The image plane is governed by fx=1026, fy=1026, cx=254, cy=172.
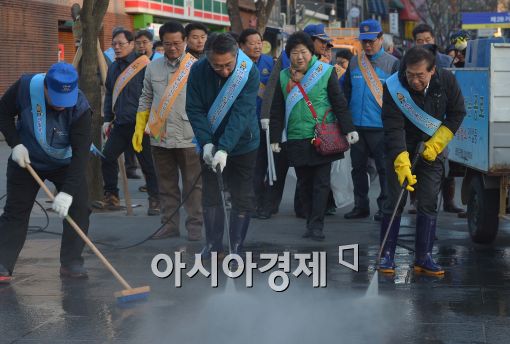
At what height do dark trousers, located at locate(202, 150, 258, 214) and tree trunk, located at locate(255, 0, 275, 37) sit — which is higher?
tree trunk, located at locate(255, 0, 275, 37)

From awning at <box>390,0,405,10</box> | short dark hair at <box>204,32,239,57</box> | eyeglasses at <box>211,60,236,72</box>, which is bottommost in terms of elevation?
eyeglasses at <box>211,60,236,72</box>

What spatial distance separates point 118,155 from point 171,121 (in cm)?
168

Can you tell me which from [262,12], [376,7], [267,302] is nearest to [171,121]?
[267,302]

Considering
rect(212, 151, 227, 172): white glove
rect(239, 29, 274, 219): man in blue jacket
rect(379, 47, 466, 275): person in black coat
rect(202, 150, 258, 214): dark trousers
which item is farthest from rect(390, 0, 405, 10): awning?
rect(212, 151, 227, 172): white glove

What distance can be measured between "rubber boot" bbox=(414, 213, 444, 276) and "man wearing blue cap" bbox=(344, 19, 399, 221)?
2.47 metres

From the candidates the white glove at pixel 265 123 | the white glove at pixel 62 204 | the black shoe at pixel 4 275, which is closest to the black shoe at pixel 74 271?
the black shoe at pixel 4 275

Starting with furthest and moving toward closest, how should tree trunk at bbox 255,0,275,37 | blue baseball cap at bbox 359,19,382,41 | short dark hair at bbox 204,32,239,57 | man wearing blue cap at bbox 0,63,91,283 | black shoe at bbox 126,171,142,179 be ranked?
tree trunk at bbox 255,0,275,37 → black shoe at bbox 126,171,142,179 → blue baseball cap at bbox 359,19,382,41 → short dark hair at bbox 204,32,239,57 → man wearing blue cap at bbox 0,63,91,283

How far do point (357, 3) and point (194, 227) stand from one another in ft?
223

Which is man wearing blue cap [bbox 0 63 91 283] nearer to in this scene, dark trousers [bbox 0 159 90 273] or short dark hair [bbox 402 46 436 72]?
dark trousers [bbox 0 159 90 273]

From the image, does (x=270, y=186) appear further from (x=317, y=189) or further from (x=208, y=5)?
(x=208, y=5)

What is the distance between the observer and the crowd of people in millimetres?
7180

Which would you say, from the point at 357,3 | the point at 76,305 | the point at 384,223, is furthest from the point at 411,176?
the point at 357,3

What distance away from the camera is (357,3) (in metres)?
75.2

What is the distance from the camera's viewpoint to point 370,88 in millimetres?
10086
